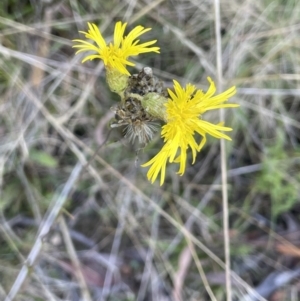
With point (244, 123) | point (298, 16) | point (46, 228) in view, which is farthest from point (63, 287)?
point (298, 16)

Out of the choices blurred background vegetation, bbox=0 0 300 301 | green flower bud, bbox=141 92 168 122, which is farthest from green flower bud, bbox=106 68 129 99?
blurred background vegetation, bbox=0 0 300 301

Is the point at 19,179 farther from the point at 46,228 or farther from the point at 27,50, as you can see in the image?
the point at 27,50

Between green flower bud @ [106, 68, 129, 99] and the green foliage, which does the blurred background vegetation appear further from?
green flower bud @ [106, 68, 129, 99]

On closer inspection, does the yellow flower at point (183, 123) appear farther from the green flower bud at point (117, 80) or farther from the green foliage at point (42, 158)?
the green foliage at point (42, 158)

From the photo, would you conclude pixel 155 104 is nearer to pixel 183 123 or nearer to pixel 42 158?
pixel 183 123

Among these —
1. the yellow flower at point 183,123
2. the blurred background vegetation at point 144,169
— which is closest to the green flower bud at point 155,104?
the yellow flower at point 183,123

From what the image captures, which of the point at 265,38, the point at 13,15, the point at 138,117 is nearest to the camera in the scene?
the point at 138,117

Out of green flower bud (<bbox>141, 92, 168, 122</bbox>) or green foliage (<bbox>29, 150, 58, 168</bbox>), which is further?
green foliage (<bbox>29, 150, 58, 168</bbox>)

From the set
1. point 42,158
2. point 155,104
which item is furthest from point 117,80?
point 42,158
